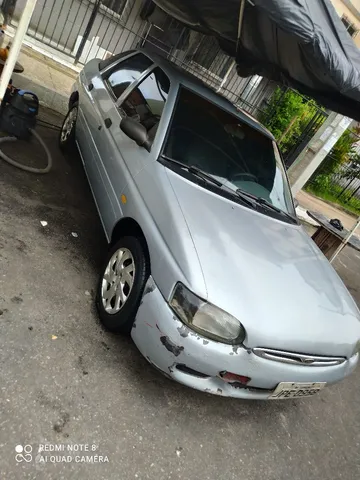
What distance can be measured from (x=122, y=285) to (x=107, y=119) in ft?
5.93

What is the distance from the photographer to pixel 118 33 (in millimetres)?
8867

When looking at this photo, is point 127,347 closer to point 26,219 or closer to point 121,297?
point 121,297

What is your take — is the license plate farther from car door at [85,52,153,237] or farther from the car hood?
car door at [85,52,153,237]

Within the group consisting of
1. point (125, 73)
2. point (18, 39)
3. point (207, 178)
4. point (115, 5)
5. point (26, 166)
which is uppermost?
point (115, 5)

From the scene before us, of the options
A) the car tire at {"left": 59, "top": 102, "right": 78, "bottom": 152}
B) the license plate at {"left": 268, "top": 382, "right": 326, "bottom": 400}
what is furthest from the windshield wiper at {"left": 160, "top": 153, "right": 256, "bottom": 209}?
the car tire at {"left": 59, "top": 102, "right": 78, "bottom": 152}

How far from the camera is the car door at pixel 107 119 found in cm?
325

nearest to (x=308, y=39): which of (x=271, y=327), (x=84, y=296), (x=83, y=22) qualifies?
(x=271, y=327)

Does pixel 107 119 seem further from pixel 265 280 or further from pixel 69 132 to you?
pixel 265 280

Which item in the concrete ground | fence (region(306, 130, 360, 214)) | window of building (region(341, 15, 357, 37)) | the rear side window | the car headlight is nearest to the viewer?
the car headlight

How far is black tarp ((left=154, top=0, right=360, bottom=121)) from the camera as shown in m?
2.46

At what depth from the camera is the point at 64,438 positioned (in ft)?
6.59

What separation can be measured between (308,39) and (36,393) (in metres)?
2.87

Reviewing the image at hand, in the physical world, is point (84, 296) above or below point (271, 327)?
below

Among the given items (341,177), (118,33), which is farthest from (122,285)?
(341,177)
